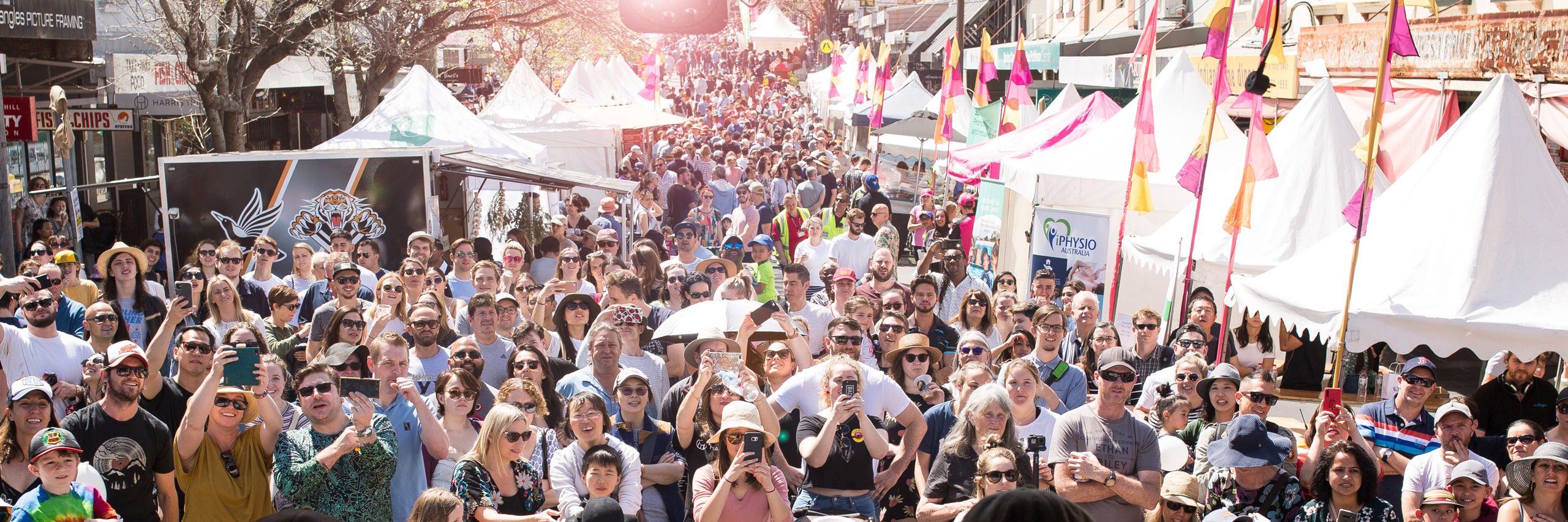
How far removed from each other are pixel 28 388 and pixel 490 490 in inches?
83.1

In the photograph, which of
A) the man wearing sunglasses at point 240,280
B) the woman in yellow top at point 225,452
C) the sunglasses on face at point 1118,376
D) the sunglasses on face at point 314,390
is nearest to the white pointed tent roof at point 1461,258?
the sunglasses on face at point 1118,376

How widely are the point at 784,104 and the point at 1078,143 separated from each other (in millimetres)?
35220

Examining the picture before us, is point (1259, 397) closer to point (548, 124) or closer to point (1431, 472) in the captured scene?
point (1431, 472)

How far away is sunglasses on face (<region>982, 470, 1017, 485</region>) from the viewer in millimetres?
5352

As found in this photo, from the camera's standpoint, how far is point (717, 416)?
6.28 meters

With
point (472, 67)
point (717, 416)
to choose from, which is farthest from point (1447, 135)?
point (472, 67)

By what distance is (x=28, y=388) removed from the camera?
584 centimetres

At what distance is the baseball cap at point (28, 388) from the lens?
5809 millimetres

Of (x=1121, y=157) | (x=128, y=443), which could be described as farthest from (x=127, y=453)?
(x=1121, y=157)

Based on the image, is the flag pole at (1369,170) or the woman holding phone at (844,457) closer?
the woman holding phone at (844,457)

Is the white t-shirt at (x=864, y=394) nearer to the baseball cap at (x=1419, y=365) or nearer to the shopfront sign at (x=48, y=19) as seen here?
the baseball cap at (x=1419, y=365)

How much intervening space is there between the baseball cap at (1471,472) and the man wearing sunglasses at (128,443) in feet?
17.9

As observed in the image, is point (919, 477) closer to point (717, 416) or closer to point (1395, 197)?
point (717, 416)

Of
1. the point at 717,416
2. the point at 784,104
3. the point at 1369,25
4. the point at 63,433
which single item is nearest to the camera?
the point at 63,433
